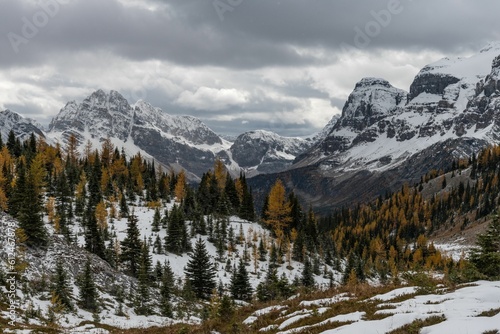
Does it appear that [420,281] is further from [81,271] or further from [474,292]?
[81,271]

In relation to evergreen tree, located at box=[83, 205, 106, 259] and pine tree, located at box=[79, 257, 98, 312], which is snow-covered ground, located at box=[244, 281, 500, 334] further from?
evergreen tree, located at box=[83, 205, 106, 259]

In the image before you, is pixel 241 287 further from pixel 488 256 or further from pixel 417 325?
pixel 417 325

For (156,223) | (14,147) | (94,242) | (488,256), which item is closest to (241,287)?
(94,242)

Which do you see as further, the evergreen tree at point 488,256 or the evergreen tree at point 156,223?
the evergreen tree at point 156,223

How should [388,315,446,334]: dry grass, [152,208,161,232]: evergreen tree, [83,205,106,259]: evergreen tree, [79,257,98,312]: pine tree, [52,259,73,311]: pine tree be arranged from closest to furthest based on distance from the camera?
[388,315,446,334]: dry grass < [52,259,73,311]: pine tree < [79,257,98,312]: pine tree < [83,205,106,259]: evergreen tree < [152,208,161,232]: evergreen tree

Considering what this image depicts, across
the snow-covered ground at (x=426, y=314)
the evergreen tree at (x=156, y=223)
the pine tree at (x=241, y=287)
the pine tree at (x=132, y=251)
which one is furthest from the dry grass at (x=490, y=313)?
the evergreen tree at (x=156, y=223)

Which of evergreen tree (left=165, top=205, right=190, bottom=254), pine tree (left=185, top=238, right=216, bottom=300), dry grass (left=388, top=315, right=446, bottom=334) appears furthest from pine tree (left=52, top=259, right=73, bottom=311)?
evergreen tree (left=165, top=205, right=190, bottom=254)

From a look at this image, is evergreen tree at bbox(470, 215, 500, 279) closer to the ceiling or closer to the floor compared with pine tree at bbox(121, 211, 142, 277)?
closer to the ceiling

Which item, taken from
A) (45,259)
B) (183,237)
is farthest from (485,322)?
(183,237)

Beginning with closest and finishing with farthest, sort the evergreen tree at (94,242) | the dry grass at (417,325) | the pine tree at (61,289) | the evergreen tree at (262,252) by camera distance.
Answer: the dry grass at (417,325) → the pine tree at (61,289) → the evergreen tree at (94,242) → the evergreen tree at (262,252)

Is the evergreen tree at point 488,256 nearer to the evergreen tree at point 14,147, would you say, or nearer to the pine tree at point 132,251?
the pine tree at point 132,251

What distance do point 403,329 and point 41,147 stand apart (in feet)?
440

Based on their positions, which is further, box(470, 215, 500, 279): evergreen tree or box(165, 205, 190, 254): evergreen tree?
box(165, 205, 190, 254): evergreen tree

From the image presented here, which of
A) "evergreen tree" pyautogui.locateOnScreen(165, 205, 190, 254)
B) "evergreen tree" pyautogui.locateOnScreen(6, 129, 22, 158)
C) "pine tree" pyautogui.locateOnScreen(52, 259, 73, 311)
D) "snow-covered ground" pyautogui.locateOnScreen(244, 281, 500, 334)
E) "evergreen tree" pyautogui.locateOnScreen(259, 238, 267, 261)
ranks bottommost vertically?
"evergreen tree" pyautogui.locateOnScreen(259, 238, 267, 261)
